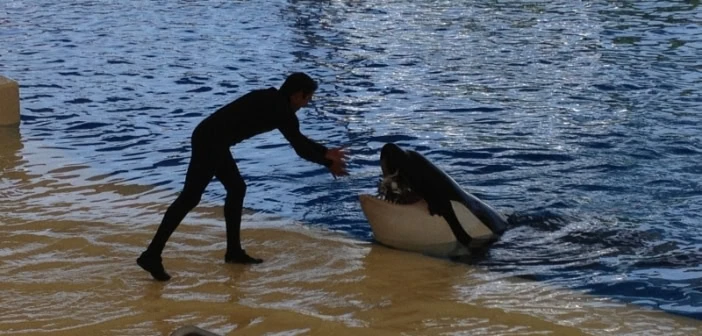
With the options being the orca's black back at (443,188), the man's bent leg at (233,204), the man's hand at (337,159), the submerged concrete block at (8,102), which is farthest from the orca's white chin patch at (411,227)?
the submerged concrete block at (8,102)

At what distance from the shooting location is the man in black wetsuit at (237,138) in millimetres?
6512

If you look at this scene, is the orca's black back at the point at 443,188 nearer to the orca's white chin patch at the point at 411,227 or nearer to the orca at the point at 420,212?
the orca at the point at 420,212

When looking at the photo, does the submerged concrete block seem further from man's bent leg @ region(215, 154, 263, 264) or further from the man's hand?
the man's hand

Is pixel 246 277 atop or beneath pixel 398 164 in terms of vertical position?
beneath

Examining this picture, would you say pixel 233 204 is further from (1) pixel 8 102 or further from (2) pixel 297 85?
(1) pixel 8 102

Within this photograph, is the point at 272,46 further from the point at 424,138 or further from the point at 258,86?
the point at 424,138

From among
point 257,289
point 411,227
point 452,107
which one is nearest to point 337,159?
point 257,289

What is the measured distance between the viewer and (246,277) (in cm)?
696

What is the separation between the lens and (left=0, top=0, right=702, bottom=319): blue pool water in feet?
27.4

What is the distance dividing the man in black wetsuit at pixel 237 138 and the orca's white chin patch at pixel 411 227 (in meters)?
1.21

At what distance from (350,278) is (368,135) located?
472cm

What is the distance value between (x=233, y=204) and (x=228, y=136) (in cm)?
51

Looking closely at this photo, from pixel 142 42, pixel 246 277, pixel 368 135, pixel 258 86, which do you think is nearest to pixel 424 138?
pixel 368 135

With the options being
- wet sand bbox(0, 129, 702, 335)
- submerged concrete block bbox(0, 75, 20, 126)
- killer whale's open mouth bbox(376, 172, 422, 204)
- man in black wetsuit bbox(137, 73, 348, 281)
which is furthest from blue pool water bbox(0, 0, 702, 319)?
man in black wetsuit bbox(137, 73, 348, 281)
